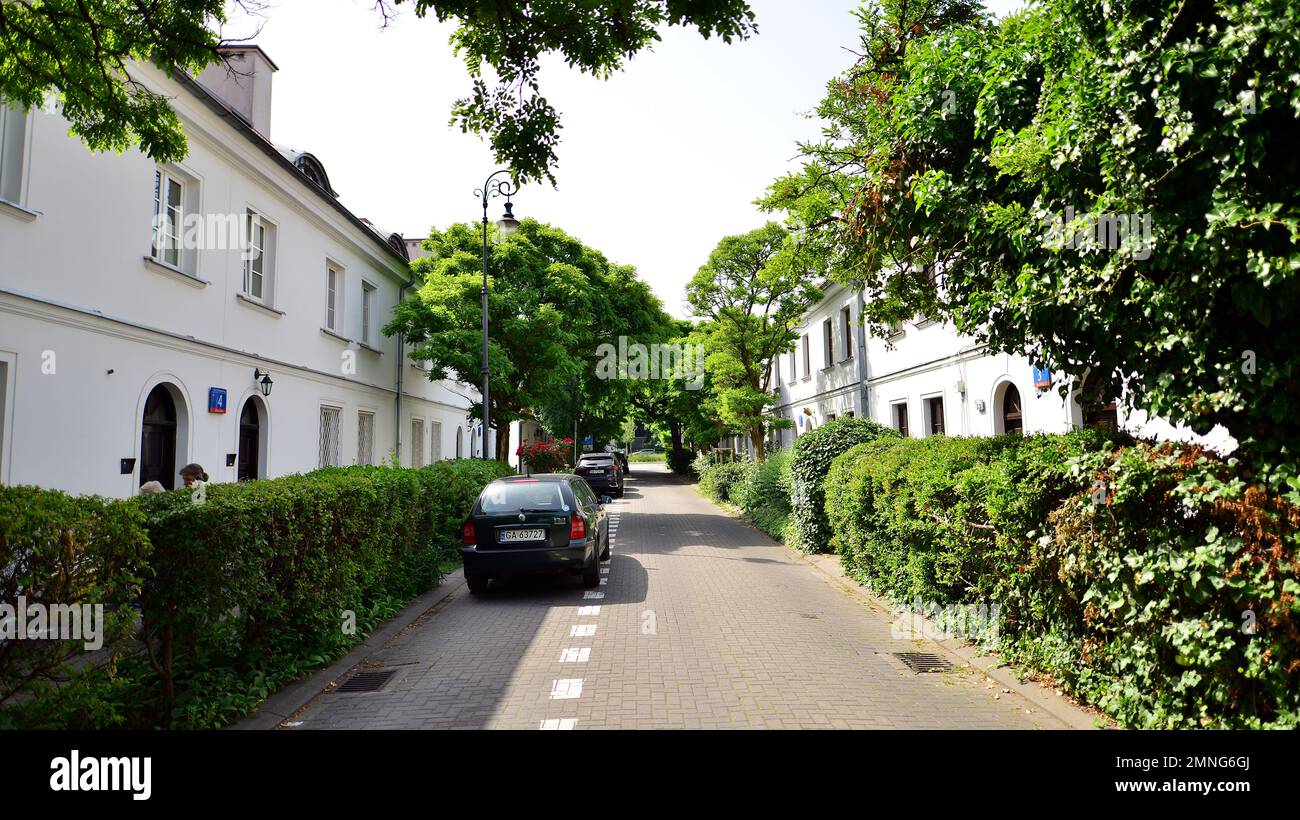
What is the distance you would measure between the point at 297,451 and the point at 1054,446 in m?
14.1

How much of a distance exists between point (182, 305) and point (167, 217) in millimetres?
1332

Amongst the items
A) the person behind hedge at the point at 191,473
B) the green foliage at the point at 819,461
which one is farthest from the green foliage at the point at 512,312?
the person behind hedge at the point at 191,473

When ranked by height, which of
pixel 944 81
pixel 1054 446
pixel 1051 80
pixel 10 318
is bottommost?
pixel 1054 446

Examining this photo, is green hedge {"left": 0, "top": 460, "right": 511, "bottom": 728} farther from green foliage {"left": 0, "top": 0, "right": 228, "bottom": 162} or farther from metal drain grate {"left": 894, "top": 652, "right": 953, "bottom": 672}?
metal drain grate {"left": 894, "top": 652, "right": 953, "bottom": 672}

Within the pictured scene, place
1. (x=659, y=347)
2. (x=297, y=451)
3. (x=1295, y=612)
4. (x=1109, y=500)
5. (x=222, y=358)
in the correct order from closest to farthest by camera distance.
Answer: (x=1295, y=612) → (x=1109, y=500) → (x=222, y=358) → (x=297, y=451) → (x=659, y=347)

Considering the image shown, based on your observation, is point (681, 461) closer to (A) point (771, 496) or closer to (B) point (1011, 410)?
(A) point (771, 496)

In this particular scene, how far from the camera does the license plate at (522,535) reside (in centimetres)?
923

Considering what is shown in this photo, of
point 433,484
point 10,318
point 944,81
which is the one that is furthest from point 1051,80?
point 10,318

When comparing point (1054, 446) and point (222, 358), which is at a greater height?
point (222, 358)

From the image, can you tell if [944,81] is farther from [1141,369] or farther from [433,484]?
[433,484]

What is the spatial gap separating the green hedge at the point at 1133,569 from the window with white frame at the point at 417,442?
18.6 m

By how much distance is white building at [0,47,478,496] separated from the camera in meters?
8.06

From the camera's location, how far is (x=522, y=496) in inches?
379

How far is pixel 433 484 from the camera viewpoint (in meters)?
10.6
